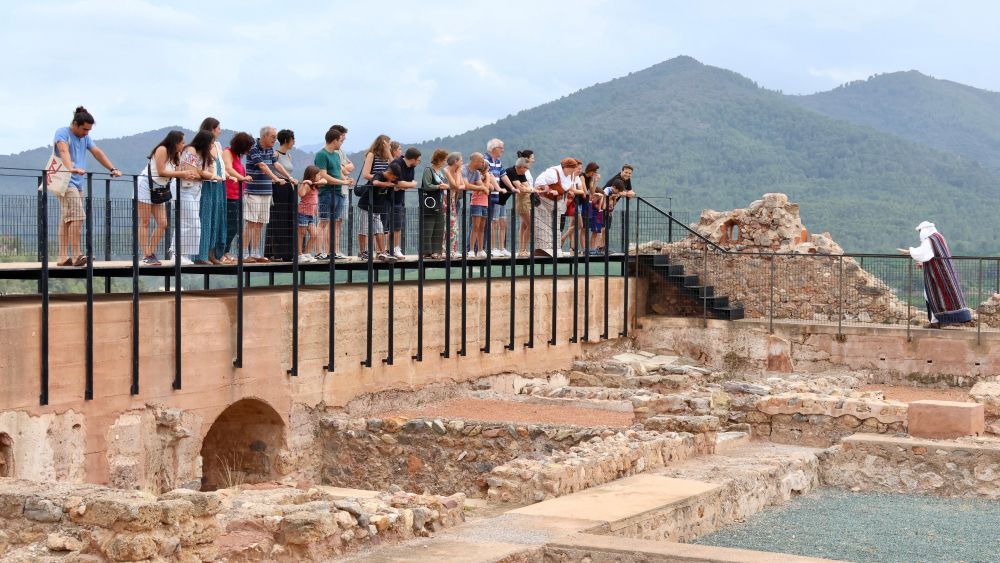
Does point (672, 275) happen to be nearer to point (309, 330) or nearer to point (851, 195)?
point (309, 330)

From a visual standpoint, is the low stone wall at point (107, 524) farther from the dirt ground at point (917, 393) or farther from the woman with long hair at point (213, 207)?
the dirt ground at point (917, 393)

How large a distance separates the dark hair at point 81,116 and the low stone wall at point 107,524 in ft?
19.2

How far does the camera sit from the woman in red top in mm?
17375

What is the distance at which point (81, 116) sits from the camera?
15367mm

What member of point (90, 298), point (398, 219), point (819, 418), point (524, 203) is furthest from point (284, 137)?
point (819, 418)

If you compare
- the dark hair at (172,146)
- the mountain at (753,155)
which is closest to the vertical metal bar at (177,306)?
the dark hair at (172,146)

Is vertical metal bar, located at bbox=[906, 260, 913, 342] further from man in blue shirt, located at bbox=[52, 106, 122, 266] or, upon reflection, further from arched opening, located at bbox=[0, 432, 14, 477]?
arched opening, located at bbox=[0, 432, 14, 477]

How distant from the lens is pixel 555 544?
37.5 ft

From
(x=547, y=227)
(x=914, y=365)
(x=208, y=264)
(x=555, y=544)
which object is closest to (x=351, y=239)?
(x=208, y=264)

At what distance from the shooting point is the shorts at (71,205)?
15.2 m

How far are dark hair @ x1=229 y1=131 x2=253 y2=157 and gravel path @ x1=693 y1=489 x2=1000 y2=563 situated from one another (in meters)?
7.71

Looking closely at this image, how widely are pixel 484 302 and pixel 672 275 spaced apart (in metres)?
6.20

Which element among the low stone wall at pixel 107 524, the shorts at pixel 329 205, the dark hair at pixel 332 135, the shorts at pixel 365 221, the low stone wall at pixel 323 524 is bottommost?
the low stone wall at pixel 323 524

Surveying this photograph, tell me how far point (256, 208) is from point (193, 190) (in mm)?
1272
